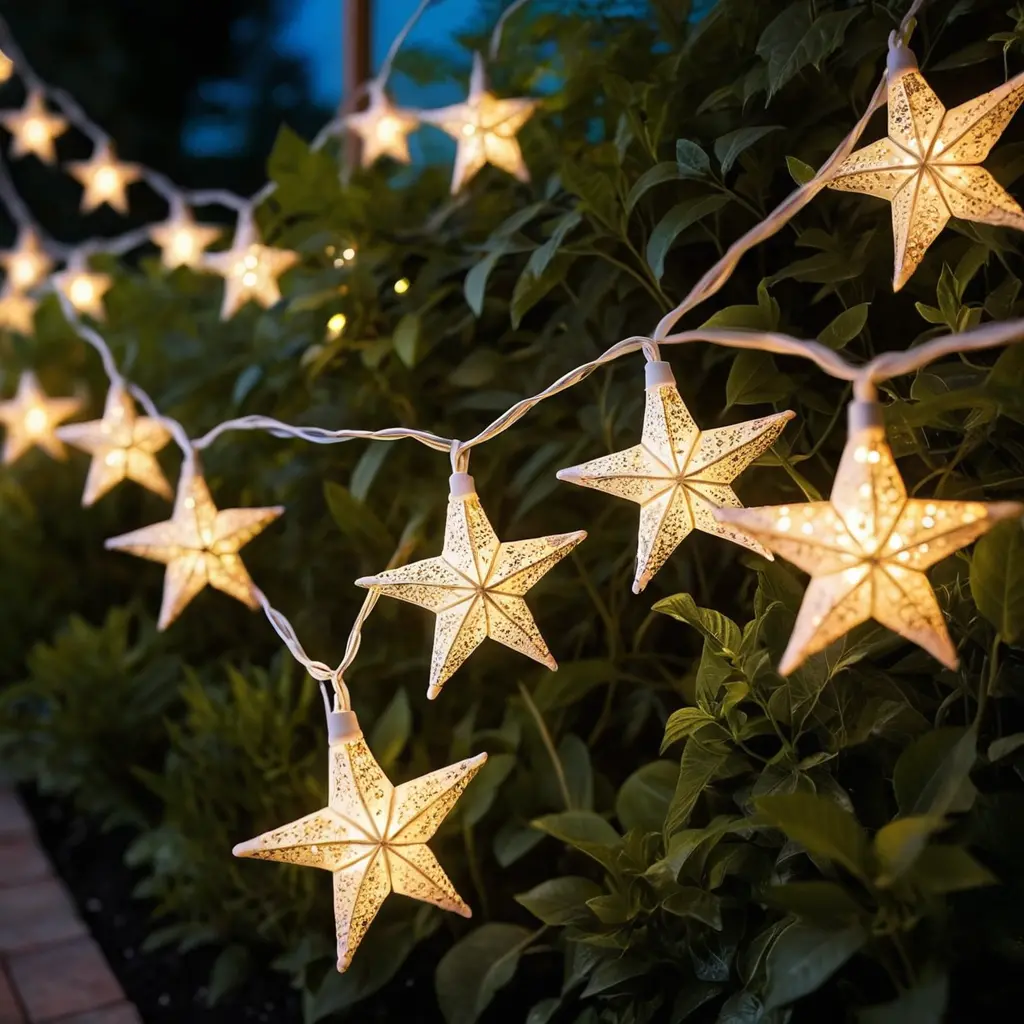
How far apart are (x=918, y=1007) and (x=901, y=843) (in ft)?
0.40

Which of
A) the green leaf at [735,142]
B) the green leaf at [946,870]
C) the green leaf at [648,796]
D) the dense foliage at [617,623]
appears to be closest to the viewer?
the green leaf at [946,870]

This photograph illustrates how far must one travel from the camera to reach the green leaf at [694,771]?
83 centimetres

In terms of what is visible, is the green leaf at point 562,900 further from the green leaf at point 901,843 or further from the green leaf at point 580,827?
the green leaf at point 901,843

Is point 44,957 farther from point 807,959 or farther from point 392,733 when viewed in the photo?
point 807,959

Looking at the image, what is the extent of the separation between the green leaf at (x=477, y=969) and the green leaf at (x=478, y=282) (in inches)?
26.8

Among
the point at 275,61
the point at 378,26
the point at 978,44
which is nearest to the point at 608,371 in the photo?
the point at 978,44

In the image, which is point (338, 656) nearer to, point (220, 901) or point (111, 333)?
point (220, 901)

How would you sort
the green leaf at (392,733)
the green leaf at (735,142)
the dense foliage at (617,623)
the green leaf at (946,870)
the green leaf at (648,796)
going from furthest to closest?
the green leaf at (392,733) → the green leaf at (648,796) → the green leaf at (735,142) → the dense foliage at (617,623) → the green leaf at (946,870)

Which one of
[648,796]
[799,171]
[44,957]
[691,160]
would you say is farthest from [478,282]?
[44,957]

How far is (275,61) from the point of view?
2631mm

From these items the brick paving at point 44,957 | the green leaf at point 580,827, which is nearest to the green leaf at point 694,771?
the green leaf at point 580,827

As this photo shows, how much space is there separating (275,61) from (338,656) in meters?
1.94

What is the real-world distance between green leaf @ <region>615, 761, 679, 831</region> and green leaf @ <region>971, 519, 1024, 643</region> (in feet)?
1.34

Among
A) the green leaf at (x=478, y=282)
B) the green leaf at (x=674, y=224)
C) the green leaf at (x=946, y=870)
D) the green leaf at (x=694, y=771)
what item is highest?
the green leaf at (x=674, y=224)
